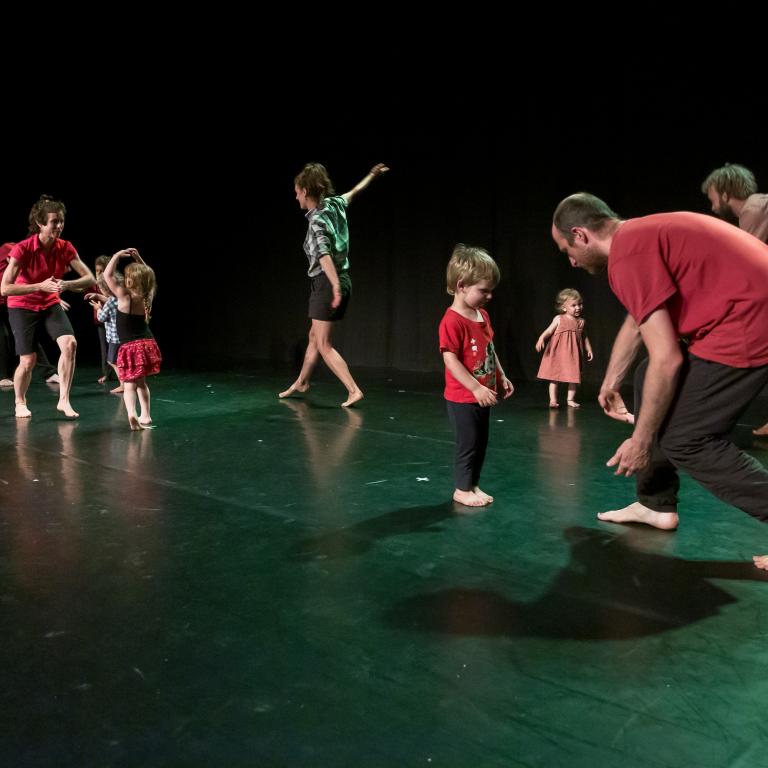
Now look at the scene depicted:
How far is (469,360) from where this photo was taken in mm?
2857

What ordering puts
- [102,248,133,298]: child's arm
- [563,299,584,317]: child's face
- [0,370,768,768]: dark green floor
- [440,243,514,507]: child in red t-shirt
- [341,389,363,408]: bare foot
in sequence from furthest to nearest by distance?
[563,299,584,317]: child's face
[341,389,363,408]: bare foot
[102,248,133,298]: child's arm
[440,243,514,507]: child in red t-shirt
[0,370,768,768]: dark green floor

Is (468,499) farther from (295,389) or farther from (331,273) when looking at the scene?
(295,389)

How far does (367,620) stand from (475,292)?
1.35 m

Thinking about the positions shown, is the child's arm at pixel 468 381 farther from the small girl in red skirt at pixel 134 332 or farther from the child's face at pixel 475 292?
the small girl in red skirt at pixel 134 332

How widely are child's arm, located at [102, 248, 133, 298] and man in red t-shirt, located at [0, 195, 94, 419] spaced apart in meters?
0.12

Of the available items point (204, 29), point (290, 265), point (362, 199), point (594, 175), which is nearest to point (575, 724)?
point (594, 175)

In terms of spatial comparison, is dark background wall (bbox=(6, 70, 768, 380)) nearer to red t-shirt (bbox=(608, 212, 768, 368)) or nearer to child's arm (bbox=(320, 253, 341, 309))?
child's arm (bbox=(320, 253, 341, 309))

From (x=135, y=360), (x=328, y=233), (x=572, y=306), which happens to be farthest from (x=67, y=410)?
(x=572, y=306)

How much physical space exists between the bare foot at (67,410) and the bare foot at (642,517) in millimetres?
3598

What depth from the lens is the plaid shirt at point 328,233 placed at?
17.1ft

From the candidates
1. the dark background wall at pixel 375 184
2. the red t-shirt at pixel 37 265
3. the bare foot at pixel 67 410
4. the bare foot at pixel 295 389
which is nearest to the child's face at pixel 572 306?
the dark background wall at pixel 375 184

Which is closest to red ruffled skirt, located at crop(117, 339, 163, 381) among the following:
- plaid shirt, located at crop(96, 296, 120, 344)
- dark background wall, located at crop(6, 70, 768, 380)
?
plaid shirt, located at crop(96, 296, 120, 344)

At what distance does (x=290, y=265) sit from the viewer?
349 inches

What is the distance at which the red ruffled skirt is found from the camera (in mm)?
4574
